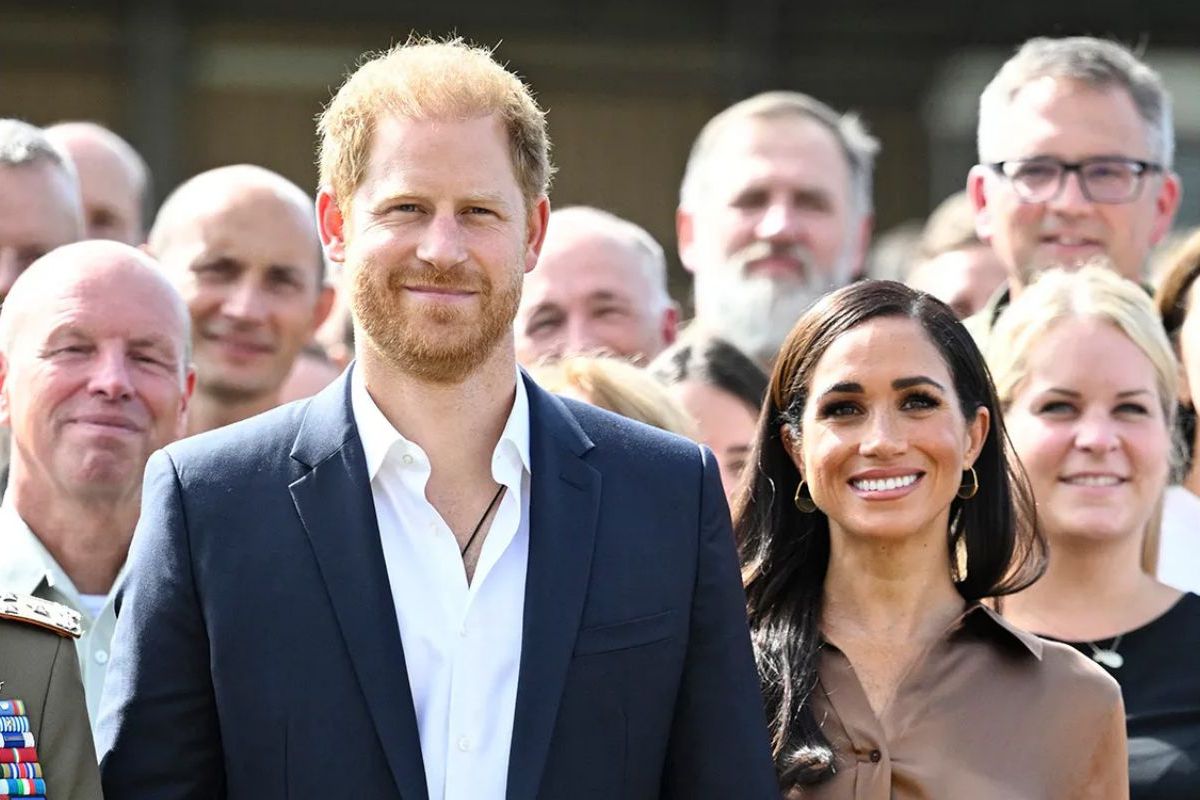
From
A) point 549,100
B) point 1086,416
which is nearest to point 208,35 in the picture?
point 549,100

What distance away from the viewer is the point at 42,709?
3.08m

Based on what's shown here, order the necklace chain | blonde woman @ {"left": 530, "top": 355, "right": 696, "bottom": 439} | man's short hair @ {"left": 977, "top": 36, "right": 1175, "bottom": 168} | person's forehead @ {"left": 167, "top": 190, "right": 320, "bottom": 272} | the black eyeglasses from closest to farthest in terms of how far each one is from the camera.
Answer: the necklace chain → blonde woman @ {"left": 530, "top": 355, "right": 696, "bottom": 439} → the black eyeglasses → man's short hair @ {"left": 977, "top": 36, "right": 1175, "bottom": 168} → person's forehead @ {"left": 167, "top": 190, "right": 320, "bottom": 272}

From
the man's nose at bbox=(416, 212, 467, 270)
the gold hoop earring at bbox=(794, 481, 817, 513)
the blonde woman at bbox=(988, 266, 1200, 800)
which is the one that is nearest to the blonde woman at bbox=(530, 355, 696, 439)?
the gold hoop earring at bbox=(794, 481, 817, 513)

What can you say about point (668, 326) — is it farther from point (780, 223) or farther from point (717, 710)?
point (717, 710)

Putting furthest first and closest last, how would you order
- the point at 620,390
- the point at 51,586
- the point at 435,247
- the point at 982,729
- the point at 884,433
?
A: the point at 620,390 < the point at 51,586 < the point at 884,433 < the point at 982,729 < the point at 435,247

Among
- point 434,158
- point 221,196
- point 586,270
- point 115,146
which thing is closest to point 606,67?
point 115,146

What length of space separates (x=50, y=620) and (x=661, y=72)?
9.31 m

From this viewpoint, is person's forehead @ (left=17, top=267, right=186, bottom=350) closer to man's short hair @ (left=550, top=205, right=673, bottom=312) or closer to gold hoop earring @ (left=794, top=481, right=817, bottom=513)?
gold hoop earring @ (left=794, top=481, right=817, bottom=513)

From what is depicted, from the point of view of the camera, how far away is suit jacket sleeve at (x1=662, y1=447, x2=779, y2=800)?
3.25 m

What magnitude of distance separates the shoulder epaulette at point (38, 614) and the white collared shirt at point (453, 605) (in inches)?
18.6

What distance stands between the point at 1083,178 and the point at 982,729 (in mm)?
2102

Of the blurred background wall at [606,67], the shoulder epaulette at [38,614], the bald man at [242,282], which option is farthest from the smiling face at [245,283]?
the blurred background wall at [606,67]

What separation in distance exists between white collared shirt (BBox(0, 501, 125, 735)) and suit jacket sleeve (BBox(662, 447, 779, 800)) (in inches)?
47.0

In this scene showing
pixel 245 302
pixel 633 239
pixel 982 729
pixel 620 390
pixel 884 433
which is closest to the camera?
pixel 982 729
